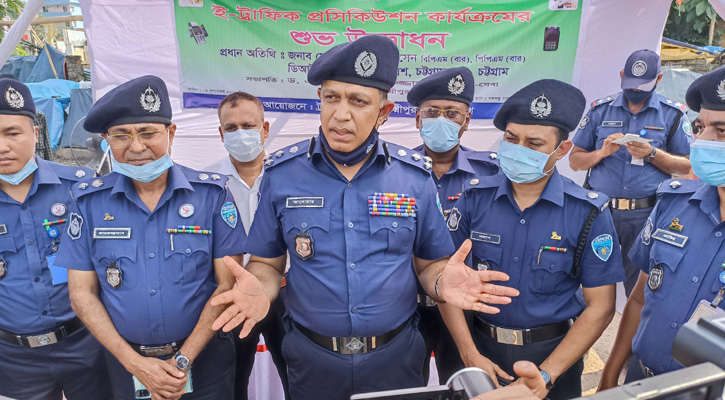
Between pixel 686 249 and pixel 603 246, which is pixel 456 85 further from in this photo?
pixel 686 249

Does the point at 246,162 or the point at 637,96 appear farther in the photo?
the point at 637,96

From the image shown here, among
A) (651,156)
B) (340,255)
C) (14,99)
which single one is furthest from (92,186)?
(651,156)

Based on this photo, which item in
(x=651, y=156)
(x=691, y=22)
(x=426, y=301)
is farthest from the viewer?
(x=691, y=22)

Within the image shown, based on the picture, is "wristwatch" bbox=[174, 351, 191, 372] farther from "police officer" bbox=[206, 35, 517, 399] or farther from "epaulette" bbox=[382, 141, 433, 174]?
"epaulette" bbox=[382, 141, 433, 174]

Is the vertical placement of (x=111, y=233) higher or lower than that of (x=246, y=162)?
lower

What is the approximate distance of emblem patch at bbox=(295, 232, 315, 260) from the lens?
190 centimetres

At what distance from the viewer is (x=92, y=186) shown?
2109mm

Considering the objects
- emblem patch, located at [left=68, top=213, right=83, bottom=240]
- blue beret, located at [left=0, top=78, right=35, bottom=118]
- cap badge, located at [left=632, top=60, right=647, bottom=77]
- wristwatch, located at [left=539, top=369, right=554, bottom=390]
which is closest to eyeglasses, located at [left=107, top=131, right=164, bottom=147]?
emblem patch, located at [left=68, top=213, right=83, bottom=240]

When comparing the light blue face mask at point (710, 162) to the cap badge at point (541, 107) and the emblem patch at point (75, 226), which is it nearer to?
the cap badge at point (541, 107)

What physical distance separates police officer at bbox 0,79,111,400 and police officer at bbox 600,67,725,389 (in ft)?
8.72

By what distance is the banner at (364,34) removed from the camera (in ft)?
14.1

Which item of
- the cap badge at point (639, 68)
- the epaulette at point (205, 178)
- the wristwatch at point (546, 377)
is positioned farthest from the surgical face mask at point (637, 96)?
the epaulette at point (205, 178)

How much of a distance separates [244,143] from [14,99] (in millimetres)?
1229

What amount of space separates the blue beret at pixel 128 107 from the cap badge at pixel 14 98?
1.74 ft
